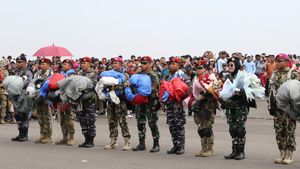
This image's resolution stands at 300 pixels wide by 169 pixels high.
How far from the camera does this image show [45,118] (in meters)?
13.1

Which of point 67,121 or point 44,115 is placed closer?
point 67,121

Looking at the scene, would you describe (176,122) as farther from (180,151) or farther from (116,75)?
(116,75)

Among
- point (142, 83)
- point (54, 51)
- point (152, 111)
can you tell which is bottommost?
point (152, 111)

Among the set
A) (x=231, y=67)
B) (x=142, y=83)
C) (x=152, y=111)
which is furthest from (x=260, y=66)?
(x=231, y=67)

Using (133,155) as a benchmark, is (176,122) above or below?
above

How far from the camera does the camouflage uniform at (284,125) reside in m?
9.77

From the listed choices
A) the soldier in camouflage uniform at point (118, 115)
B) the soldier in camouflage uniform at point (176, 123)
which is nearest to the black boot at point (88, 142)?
the soldier in camouflage uniform at point (118, 115)

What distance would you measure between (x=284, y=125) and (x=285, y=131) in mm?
105

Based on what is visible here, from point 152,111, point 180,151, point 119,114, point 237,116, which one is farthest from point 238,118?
point 119,114

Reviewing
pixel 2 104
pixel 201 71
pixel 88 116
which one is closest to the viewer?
pixel 201 71

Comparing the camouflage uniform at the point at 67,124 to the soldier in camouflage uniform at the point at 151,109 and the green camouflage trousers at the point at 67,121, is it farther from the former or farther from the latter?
the soldier in camouflage uniform at the point at 151,109

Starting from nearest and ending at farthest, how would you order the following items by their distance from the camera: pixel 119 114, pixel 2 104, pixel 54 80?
pixel 119 114, pixel 54 80, pixel 2 104

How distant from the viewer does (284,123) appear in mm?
9828

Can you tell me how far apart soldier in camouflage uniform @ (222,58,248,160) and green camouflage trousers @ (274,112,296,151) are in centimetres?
66
